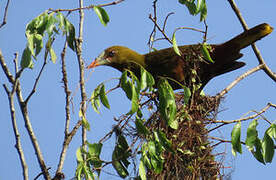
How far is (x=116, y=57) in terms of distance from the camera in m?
3.85

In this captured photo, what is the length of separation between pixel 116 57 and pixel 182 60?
2.32 ft

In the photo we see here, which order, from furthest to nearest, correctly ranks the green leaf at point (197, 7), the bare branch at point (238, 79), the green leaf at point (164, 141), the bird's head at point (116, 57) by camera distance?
the bird's head at point (116, 57) → the bare branch at point (238, 79) → the green leaf at point (197, 7) → the green leaf at point (164, 141)

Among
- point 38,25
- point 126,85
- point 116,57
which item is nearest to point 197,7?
point 126,85

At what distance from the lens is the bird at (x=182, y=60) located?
3.34m

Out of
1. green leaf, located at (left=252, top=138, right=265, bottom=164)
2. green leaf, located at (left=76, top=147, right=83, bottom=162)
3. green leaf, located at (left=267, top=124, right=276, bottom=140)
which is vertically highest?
green leaf, located at (left=76, top=147, right=83, bottom=162)

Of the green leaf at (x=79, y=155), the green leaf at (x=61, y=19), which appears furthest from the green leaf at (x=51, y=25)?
the green leaf at (x=79, y=155)

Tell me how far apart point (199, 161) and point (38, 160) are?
1.07 meters

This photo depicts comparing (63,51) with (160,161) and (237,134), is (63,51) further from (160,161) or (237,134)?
(237,134)

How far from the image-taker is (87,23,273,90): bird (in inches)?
132

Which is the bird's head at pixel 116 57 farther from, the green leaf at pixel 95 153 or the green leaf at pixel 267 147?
the green leaf at pixel 267 147

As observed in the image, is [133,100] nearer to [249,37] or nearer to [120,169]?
[120,169]

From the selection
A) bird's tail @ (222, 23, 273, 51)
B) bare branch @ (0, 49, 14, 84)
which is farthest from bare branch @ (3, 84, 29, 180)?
bird's tail @ (222, 23, 273, 51)

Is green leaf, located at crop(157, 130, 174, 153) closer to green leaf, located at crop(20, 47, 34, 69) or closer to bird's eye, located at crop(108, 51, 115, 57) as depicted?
green leaf, located at crop(20, 47, 34, 69)

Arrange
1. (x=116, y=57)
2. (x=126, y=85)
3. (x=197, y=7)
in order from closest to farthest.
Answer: (x=126, y=85) < (x=197, y=7) < (x=116, y=57)
